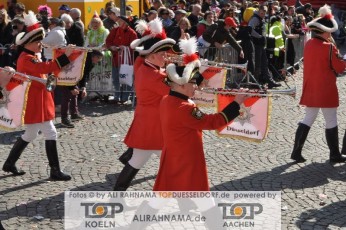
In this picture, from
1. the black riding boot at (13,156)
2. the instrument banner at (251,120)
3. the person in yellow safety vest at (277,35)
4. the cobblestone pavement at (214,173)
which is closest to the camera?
the instrument banner at (251,120)

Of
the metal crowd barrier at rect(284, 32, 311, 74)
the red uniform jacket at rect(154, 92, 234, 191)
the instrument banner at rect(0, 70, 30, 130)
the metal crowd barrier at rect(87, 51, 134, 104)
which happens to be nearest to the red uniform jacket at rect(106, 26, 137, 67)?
the metal crowd barrier at rect(87, 51, 134, 104)

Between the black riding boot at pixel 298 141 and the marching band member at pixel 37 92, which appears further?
the black riding boot at pixel 298 141

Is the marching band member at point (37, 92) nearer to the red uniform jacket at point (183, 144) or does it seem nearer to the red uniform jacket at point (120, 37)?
the red uniform jacket at point (183, 144)

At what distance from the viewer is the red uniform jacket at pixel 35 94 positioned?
350 inches

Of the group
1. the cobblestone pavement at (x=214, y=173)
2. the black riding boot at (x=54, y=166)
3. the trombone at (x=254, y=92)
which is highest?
the trombone at (x=254, y=92)

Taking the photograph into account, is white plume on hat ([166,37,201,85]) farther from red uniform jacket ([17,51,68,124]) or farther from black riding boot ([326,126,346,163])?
black riding boot ([326,126,346,163])

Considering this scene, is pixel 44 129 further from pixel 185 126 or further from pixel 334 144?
pixel 334 144

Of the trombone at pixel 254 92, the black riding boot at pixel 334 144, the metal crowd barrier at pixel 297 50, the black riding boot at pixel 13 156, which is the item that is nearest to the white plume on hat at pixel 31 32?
the black riding boot at pixel 13 156

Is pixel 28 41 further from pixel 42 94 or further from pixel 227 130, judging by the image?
pixel 227 130

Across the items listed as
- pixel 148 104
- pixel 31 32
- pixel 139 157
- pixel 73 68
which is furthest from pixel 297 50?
pixel 139 157

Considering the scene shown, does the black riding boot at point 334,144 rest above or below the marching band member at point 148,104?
below

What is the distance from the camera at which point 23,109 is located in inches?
347

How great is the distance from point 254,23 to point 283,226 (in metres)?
9.45

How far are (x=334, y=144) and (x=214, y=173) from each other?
1691mm
